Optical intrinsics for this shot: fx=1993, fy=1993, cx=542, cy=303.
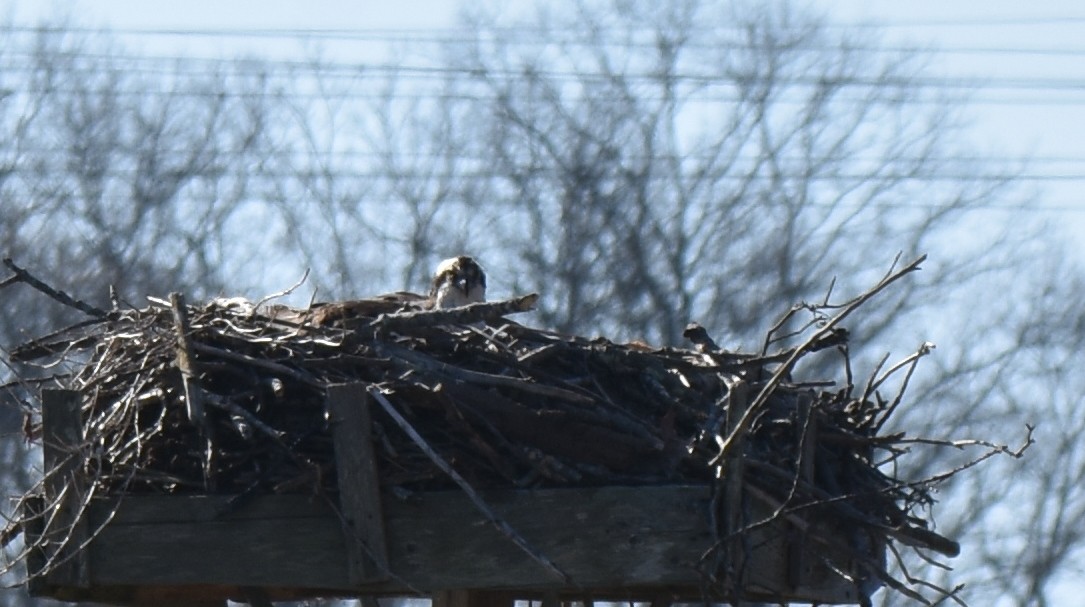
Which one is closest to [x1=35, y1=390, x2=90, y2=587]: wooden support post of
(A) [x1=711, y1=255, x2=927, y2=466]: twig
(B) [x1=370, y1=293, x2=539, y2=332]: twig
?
(B) [x1=370, y1=293, x2=539, y2=332]: twig

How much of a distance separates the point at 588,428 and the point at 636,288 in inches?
595

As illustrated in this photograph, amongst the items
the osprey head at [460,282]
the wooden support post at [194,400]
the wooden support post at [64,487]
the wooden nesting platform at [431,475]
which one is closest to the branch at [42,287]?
the wooden nesting platform at [431,475]

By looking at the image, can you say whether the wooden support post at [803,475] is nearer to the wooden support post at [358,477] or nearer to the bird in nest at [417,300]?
the wooden support post at [358,477]

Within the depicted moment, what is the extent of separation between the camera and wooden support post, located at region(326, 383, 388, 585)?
4.93 m

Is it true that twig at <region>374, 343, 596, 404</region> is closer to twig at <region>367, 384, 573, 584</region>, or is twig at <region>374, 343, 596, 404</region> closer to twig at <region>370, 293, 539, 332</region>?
twig at <region>370, 293, 539, 332</region>

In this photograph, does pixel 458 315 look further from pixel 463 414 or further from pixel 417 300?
pixel 417 300

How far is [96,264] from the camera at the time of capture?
773 inches

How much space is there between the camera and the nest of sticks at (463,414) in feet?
16.4

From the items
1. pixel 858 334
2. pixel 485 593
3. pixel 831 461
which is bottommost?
pixel 485 593

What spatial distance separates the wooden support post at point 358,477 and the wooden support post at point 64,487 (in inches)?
27.9

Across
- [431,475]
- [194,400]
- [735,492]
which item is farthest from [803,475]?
[194,400]

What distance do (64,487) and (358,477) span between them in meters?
0.81

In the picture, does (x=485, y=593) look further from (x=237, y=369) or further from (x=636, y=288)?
(x=636, y=288)

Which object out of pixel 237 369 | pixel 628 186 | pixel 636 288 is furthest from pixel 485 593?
pixel 628 186
